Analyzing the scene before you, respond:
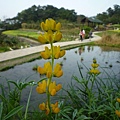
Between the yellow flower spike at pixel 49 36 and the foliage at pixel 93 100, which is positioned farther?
the foliage at pixel 93 100

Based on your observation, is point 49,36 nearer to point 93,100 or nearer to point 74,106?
point 93,100

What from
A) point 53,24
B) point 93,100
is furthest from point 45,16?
point 53,24

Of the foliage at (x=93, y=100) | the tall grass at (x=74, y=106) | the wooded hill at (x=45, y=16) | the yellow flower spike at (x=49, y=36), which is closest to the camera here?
the yellow flower spike at (x=49, y=36)

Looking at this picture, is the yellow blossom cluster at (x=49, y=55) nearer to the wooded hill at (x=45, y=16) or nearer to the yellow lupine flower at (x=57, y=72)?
the yellow lupine flower at (x=57, y=72)

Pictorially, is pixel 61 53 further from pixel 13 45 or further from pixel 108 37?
pixel 108 37

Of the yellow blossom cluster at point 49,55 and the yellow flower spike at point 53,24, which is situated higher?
the yellow flower spike at point 53,24

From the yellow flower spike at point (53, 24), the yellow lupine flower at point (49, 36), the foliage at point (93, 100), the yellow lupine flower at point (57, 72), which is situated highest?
the yellow flower spike at point (53, 24)

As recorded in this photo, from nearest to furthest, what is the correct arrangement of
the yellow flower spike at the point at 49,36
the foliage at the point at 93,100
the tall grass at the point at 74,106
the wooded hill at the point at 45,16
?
1. the yellow flower spike at the point at 49,36
2. the tall grass at the point at 74,106
3. the foliage at the point at 93,100
4. the wooded hill at the point at 45,16

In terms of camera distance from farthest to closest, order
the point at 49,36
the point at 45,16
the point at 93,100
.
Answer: the point at 45,16, the point at 93,100, the point at 49,36

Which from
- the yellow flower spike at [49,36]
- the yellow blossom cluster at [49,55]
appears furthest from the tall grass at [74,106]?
the yellow flower spike at [49,36]

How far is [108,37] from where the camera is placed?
16.3 metres

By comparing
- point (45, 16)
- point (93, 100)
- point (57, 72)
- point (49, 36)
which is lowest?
point (93, 100)

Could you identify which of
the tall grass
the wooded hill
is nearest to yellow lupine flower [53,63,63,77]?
the tall grass

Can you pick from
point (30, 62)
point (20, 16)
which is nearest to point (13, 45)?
point (30, 62)
